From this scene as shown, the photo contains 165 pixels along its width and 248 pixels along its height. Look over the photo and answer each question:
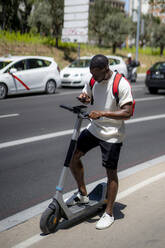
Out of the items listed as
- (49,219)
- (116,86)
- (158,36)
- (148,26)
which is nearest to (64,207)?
(49,219)

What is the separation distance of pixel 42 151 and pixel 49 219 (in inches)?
131

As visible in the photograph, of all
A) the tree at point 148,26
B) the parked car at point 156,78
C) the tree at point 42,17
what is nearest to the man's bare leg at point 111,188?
the parked car at point 156,78

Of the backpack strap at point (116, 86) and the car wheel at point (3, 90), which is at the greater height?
the backpack strap at point (116, 86)

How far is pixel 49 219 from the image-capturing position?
3.46 meters

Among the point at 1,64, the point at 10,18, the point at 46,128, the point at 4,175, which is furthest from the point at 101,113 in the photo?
the point at 10,18

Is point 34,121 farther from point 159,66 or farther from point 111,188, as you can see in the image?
point 159,66

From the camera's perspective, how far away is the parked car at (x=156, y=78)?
16344 millimetres

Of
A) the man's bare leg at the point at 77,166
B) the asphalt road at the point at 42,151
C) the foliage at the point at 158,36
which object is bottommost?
the asphalt road at the point at 42,151

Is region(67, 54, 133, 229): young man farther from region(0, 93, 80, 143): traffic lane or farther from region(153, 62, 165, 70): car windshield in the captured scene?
region(153, 62, 165, 70): car windshield

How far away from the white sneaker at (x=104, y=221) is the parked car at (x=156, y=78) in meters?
13.2

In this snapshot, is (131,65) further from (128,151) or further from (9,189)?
(9,189)

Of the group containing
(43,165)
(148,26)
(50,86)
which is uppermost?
(148,26)

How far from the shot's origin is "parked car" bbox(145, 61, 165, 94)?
643 inches

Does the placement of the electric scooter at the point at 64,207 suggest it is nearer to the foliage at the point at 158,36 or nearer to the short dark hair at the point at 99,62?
the short dark hair at the point at 99,62
